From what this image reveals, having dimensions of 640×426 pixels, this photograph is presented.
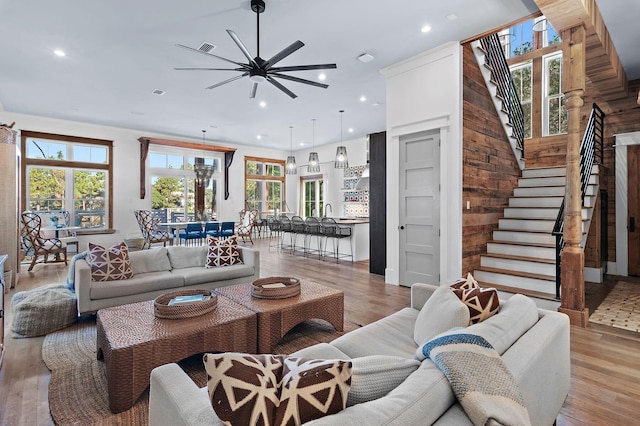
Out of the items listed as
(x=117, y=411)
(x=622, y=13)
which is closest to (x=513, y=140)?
(x=622, y=13)

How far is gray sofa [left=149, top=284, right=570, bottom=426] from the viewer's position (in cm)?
95

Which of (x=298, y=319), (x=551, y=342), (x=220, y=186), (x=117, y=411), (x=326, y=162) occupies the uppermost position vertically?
(x=326, y=162)

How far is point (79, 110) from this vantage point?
7086mm

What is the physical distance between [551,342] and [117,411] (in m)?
2.50

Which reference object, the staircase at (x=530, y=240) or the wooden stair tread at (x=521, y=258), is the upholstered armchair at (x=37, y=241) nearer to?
the staircase at (x=530, y=240)

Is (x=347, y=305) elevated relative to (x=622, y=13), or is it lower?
lower

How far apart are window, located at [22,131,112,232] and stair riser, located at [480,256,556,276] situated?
8827mm

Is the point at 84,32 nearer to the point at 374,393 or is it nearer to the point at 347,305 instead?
the point at 347,305

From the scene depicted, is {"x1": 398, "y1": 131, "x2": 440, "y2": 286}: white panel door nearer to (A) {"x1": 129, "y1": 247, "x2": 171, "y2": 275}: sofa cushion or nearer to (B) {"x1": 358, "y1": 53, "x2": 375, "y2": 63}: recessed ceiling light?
(B) {"x1": 358, "y1": 53, "x2": 375, "y2": 63}: recessed ceiling light

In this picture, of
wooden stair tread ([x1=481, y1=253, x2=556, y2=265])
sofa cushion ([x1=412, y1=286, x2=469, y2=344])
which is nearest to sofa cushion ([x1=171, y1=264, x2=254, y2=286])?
sofa cushion ([x1=412, y1=286, x2=469, y2=344])

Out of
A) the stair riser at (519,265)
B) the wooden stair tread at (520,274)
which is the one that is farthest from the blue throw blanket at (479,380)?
the stair riser at (519,265)

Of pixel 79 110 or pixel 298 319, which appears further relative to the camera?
pixel 79 110

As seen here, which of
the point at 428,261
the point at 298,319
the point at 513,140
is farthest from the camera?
the point at 513,140

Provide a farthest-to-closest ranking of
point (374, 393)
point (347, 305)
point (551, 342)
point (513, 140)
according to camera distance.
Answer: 1. point (513, 140)
2. point (347, 305)
3. point (551, 342)
4. point (374, 393)
